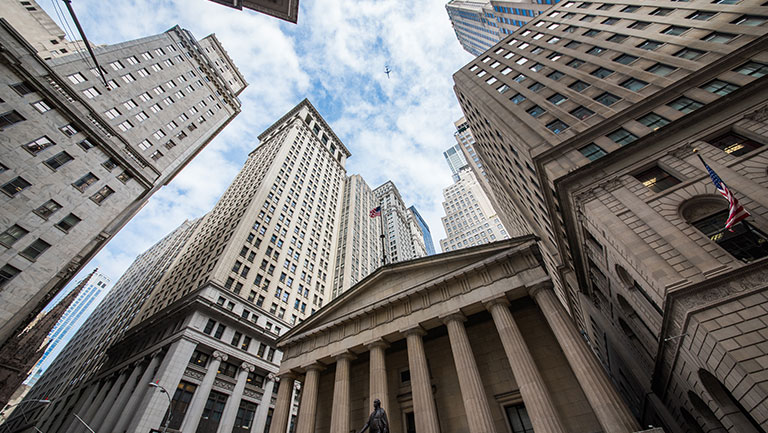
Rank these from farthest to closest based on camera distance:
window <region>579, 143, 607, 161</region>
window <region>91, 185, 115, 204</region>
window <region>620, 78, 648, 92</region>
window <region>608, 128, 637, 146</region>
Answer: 1. window <region>91, 185, 115, 204</region>
2. window <region>620, 78, 648, 92</region>
3. window <region>579, 143, 607, 161</region>
4. window <region>608, 128, 637, 146</region>

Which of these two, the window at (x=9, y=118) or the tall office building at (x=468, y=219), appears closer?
the window at (x=9, y=118)

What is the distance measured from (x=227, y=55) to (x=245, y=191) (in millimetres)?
37547

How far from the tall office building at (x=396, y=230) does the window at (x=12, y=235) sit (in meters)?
72.5

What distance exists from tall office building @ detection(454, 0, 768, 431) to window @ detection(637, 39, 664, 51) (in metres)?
0.14

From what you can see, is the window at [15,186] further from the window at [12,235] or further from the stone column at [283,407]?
the stone column at [283,407]

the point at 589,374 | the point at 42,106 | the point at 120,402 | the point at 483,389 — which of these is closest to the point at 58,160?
the point at 42,106

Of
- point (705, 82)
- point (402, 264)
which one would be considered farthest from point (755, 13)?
point (402, 264)

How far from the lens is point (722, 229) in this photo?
44.0 feet

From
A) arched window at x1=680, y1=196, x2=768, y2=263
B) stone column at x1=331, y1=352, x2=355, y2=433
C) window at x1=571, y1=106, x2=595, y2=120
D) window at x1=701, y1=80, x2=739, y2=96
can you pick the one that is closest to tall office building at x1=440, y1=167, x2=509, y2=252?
window at x1=571, y1=106, x2=595, y2=120

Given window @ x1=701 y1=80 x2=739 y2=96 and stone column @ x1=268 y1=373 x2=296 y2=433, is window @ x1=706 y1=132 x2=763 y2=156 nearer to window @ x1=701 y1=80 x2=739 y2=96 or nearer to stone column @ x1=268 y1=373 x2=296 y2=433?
window @ x1=701 y1=80 x2=739 y2=96

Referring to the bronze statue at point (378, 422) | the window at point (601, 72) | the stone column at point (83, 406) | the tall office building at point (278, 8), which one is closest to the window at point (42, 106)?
the tall office building at point (278, 8)

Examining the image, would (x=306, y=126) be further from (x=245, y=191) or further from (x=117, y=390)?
(x=117, y=390)

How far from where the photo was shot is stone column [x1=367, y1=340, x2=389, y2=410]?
18844mm

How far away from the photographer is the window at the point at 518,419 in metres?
16.5
